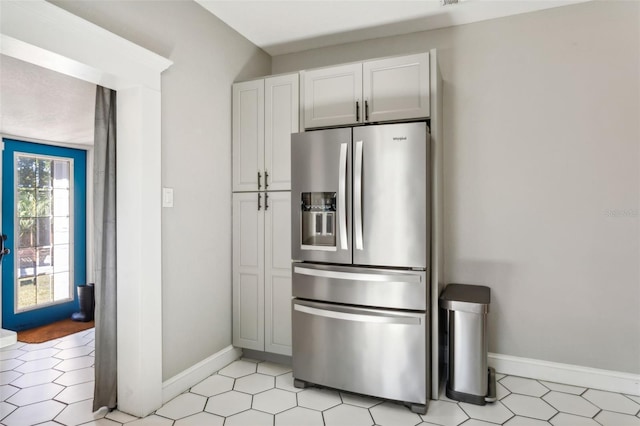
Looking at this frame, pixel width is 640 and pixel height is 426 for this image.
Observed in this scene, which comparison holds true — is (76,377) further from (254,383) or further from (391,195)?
(391,195)

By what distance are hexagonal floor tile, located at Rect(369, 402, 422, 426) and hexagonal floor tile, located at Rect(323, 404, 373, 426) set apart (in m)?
0.05

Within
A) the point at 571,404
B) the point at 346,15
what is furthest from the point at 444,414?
the point at 346,15

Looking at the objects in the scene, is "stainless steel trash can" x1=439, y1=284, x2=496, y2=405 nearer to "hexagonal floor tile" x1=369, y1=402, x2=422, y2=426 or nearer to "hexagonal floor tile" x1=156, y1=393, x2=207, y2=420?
"hexagonal floor tile" x1=369, y1=402, x2=422, y2=426

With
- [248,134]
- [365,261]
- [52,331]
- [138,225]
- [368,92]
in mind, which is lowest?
[52,331]

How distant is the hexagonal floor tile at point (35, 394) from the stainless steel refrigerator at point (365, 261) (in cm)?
161

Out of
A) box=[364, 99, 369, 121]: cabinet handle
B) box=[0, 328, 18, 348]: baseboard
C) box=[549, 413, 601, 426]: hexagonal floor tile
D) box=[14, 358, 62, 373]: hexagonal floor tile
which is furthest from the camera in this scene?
box=[0, 328, 18, 348]: baseboard

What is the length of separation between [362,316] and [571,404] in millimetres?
1396

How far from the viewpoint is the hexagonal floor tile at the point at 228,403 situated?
87.7 inches

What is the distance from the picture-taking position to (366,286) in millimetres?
2297

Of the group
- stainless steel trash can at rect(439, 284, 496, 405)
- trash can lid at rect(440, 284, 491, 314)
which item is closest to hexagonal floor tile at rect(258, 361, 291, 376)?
stainless steel trash can at rect(439, 284, 496, 405)

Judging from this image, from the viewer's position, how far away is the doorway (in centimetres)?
404

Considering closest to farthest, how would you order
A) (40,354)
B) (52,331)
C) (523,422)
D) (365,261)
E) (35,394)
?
1. (523,422)
2. (365,261)
3. (35,394)
4. (40,354)
5. (52,331)

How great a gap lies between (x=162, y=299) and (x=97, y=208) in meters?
0.68

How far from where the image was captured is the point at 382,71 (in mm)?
2523
